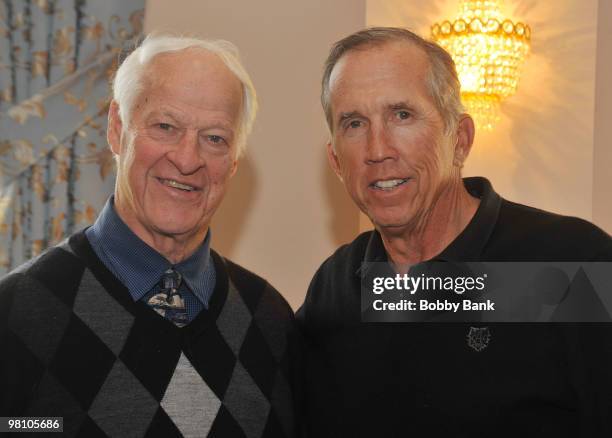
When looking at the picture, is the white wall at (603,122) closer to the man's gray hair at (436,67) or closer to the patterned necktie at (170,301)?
the man's gray hair at (436,67)

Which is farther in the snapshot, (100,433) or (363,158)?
(363,158)

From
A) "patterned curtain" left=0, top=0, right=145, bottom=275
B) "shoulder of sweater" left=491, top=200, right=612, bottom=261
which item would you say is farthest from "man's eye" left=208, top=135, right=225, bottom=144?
"patterned curtain" left=0, top=0, right=145, bottom=275

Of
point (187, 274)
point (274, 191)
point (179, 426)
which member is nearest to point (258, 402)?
point (179, 426)

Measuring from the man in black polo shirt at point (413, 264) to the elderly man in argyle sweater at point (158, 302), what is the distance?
7.5 inches

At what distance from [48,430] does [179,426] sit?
0.93 ft

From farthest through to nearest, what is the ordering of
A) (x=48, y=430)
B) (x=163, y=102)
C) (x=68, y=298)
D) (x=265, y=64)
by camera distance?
1. (x=265, y=64)
2. (x=163, y=102)
3. (x=68, y=298)
4. (x=48, y=430)

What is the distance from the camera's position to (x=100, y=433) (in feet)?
5.66

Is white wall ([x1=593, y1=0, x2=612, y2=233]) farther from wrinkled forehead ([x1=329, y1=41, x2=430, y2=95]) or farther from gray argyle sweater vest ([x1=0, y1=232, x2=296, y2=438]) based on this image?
gray argyle sweater vest ([x1=0, y1=232, x2=296, y2=438])

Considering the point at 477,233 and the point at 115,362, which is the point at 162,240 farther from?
the point at 477,233

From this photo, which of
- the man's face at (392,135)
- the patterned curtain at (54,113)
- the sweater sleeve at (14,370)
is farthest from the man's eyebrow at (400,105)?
the patterned curtain at (54,113)

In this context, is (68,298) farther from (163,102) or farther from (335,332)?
(335,332)

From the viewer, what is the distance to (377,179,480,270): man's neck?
6.63 ft

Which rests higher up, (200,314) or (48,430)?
(200,314)

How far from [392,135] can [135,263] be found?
687 millimetres
